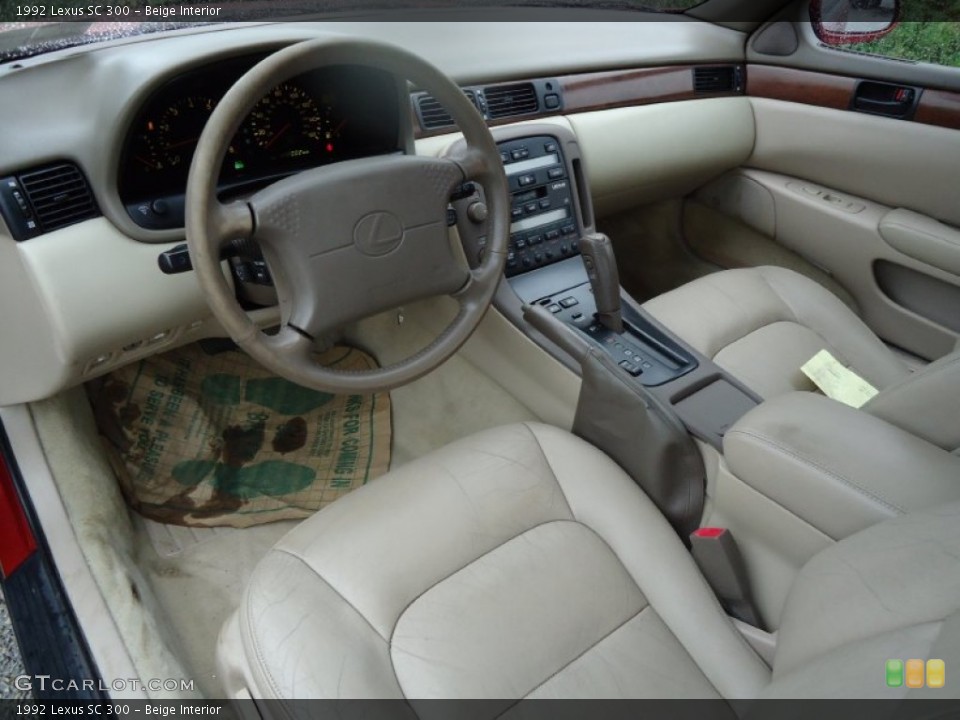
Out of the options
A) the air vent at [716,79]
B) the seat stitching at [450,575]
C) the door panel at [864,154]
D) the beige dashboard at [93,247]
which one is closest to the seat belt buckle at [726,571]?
the seat stitching at [450,575]

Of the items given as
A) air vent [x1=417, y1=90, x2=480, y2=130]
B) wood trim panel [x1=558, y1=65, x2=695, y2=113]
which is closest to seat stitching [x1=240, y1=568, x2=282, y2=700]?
air vent [x1=417, y1=90, x2=480, y2=130]

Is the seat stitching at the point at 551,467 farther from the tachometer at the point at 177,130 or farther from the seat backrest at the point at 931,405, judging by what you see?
the tachometer at the point at 177,130

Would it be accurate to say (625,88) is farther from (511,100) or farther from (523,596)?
(523,596)

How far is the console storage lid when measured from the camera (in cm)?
93

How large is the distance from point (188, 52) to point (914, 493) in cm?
119

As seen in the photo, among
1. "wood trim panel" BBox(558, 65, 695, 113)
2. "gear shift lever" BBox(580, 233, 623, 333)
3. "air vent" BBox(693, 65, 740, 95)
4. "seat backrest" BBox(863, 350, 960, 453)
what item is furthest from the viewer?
"air vent" BBox(693, 65, 740, 95)

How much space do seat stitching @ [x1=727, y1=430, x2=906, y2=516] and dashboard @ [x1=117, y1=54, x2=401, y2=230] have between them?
0.81 m

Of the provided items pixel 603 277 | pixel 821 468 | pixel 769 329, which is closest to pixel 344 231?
pixel 603 277

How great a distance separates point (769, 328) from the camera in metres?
1.63

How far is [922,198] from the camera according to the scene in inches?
72.6

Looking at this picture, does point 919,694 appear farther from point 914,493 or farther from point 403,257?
point 403,257

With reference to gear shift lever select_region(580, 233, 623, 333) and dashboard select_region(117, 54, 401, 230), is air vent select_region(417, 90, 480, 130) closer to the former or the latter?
dashboard select_region(117, 54, 401, 230)

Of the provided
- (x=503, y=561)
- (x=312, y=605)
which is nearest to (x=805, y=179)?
(x=503, y=561)

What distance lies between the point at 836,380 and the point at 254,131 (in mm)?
1217
